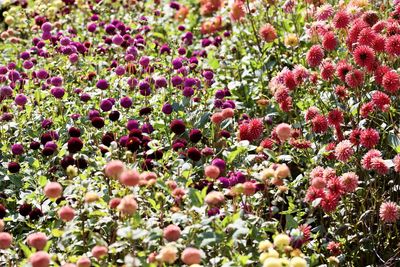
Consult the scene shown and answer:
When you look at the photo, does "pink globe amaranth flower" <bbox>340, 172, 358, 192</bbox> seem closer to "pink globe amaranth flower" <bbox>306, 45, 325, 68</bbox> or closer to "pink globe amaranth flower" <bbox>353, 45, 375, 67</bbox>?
"pink globe amaranth flower" <bbox>353, 45, 375, 67</bbox>

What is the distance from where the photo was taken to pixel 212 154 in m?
3.22

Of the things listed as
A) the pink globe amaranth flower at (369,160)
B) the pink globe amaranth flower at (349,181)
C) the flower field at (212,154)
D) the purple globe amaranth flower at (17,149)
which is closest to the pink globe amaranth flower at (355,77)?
the flower field at (212,154)

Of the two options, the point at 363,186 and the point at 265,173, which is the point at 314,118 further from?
the point at 265,173

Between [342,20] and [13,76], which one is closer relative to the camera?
[342,20]

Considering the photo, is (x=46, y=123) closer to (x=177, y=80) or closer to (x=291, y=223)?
(x=177, y=80)

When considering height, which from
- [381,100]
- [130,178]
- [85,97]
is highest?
[130,178]

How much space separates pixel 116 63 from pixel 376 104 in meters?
1.74

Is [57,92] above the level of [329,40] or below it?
below

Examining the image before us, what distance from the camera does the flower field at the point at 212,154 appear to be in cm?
249

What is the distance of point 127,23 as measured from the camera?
571cm

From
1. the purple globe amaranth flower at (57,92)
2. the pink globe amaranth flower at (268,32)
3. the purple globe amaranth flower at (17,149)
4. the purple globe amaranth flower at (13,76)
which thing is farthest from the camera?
the purple globe amaranth flower at (13,76)

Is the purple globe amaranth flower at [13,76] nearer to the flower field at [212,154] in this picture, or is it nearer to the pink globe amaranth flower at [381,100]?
the flower field at [212,154]

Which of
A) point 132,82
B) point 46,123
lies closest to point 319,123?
point 132,82

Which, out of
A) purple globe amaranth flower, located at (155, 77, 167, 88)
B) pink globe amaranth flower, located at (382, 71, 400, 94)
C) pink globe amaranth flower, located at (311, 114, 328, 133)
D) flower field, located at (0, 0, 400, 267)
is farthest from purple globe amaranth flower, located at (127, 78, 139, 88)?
pink globe amaranth flower, located at (382, 71, 400, 94)
